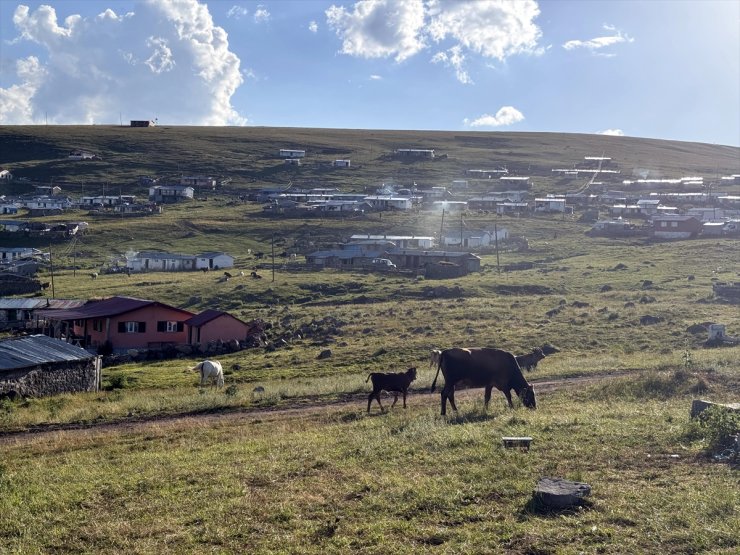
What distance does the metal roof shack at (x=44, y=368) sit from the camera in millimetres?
30609

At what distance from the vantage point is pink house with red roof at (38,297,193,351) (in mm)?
47219

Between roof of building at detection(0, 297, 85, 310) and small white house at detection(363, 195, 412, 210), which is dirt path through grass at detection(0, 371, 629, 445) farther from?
small white house at detection(363, 195, 412, 210)

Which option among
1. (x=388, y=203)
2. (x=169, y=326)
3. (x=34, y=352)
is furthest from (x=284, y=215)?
(x=34, y=352)

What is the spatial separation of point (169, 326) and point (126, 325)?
250cm

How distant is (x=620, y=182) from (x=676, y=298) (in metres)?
104

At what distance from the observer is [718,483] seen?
11.2 metres

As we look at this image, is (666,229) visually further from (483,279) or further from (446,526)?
(446,526)

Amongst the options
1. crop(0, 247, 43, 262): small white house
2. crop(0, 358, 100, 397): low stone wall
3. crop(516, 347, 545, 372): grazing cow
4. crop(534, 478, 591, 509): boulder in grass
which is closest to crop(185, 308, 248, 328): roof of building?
crop(0, 358, 100, 397): low stone wall

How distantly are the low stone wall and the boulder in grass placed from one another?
25.2 metres

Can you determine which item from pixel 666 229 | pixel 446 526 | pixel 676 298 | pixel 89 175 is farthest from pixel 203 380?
pixel 89 175

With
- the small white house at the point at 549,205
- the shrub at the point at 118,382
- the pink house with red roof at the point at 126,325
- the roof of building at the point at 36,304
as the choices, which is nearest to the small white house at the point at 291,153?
the small white house at the point at 549,205

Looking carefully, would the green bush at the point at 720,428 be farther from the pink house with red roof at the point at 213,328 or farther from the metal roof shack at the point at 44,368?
the pink house with red roof at the point at 213,328

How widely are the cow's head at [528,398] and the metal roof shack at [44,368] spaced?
19819 mm

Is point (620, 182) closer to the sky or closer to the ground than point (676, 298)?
closer to the sky
